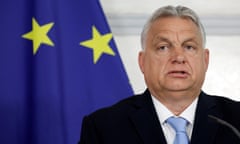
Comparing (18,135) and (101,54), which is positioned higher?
(101,54)

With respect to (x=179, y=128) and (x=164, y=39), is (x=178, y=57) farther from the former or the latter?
(x=179, y=128)

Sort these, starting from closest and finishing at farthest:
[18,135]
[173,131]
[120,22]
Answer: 1. [173,131]
2. [18,135]
3. [120,22]

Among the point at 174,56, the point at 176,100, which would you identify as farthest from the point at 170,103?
the point at 174,56

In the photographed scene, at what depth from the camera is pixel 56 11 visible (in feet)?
5.85

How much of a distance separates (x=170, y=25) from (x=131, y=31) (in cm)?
73

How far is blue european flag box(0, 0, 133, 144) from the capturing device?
1729mm

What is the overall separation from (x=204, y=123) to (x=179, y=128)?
78 millimetres

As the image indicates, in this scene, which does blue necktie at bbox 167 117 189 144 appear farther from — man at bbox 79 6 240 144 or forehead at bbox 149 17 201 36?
forehead at bbox 149 17 201 36

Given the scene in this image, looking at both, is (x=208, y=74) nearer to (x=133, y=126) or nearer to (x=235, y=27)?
(x=235, y=27)

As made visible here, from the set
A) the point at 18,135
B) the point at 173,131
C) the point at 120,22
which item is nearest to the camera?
the point at 173,131

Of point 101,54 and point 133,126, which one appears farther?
point 101,54

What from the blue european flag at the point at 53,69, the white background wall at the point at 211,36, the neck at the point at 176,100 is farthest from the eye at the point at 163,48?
the white background wall at the point at 211,36

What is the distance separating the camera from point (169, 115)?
131cm

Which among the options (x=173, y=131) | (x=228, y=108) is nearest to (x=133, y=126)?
(x=173, y=131)
